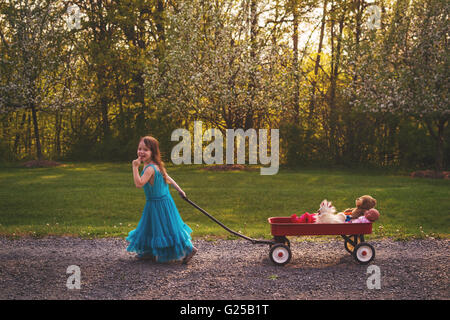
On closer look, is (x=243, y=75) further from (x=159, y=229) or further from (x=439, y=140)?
(x=159, y=229)

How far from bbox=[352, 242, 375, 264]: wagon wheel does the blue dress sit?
2528 mm

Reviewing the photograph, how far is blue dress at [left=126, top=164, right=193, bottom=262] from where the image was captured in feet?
22.8

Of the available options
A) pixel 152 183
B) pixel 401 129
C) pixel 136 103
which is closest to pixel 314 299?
pixel 152 183

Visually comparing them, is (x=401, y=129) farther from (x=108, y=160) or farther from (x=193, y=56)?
(x=108, y=160)

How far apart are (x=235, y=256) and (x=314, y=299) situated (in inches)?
90.7

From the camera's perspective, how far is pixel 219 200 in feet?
46.4

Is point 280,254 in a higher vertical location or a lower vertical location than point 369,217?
lower

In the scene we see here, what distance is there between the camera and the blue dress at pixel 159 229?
6961 mm

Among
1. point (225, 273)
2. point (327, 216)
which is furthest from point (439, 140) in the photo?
point (225, 273)

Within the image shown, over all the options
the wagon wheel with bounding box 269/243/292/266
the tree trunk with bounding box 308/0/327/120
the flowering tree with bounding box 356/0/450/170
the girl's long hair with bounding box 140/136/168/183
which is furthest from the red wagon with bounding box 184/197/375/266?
the tree trunk with bounding box 308/0/327/120

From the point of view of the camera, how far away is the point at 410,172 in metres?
21.3

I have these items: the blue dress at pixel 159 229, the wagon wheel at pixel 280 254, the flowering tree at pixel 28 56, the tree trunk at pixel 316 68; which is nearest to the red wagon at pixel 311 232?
the wagon wheel at pixel 280 254

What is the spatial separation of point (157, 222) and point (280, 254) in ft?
6.18

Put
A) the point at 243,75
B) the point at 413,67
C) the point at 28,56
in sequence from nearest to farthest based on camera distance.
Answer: the point at 413,67 < the point at 243,75 < the point at 28,56
